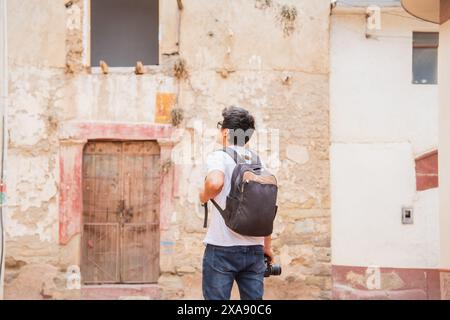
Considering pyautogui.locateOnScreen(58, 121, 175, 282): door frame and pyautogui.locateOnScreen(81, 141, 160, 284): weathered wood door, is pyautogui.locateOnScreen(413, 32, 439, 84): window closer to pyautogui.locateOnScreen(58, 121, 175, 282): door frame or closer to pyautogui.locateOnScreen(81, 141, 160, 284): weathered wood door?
pyautogui.locateOnScreen(58, 121, 175, 282): door frame

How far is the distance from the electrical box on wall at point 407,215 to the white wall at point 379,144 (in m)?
0.06

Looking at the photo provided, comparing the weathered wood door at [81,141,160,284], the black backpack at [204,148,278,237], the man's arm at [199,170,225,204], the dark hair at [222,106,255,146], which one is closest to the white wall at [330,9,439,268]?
the weathered wood door at [81,141,160,284]

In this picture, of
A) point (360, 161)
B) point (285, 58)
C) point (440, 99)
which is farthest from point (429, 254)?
point (440, 99)

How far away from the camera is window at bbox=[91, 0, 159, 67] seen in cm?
961

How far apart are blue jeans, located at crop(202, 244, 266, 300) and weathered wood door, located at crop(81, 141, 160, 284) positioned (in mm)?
4736

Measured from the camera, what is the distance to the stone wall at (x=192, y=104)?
8008mm

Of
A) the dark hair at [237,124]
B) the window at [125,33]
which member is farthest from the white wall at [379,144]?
the dark hair at [237,124]

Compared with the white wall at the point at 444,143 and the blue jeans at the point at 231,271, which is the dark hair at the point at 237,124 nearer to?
the blue jeans at the point at 231,271

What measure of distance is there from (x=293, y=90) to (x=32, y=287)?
14.5 ft

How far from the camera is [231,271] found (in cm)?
348

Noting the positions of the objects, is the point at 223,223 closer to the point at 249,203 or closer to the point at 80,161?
the point at 249,203

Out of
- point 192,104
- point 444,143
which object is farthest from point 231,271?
point 192,104

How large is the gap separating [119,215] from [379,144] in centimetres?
381

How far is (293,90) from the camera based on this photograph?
324 inches
